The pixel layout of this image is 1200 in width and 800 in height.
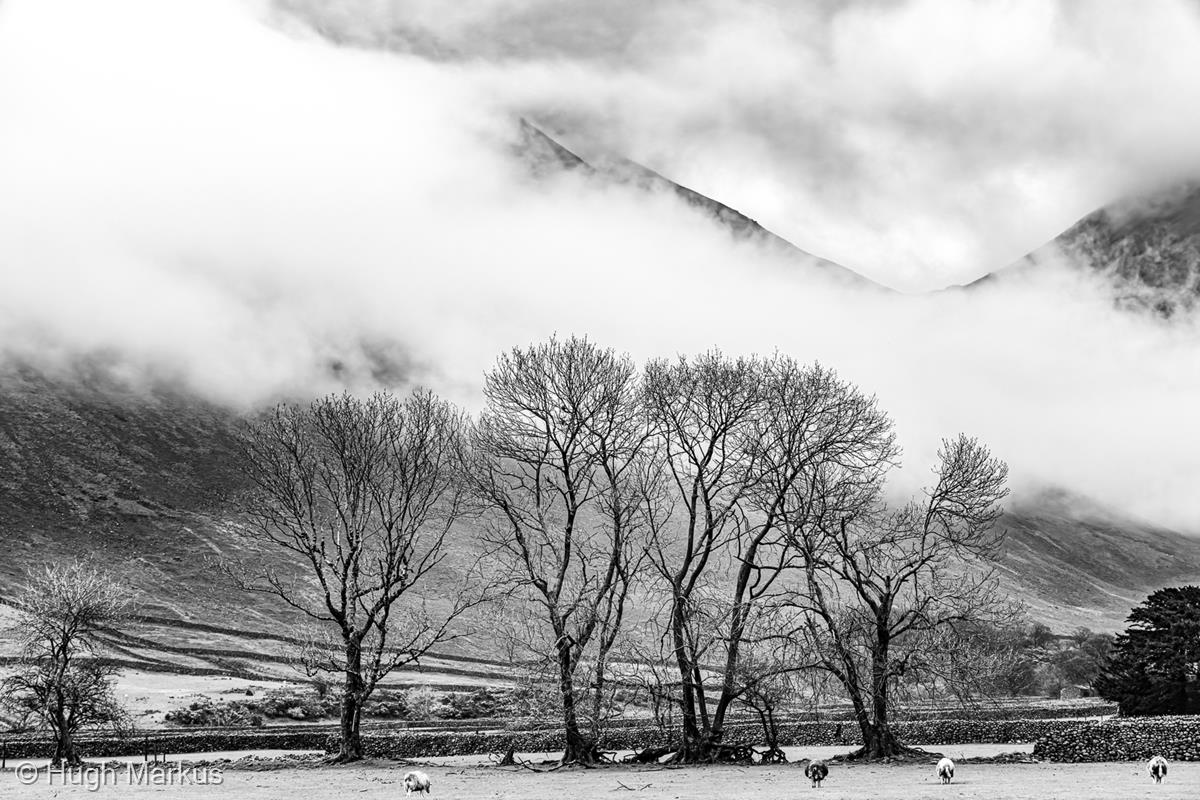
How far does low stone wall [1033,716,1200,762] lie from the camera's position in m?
39.5

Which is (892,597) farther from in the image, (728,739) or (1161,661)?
(1161,661)

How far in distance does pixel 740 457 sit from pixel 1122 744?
17512 millimetres

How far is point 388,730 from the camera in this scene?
76.0 meters

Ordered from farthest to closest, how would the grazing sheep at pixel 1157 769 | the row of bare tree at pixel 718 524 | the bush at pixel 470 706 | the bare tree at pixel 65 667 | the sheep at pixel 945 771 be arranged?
the bush at pixel 470 706, the bare tree at pixel 65 667, the row of bare tree at pixel 718 524, the sheep at pixel 945 771, the grazing sheep at pixel 1157 769

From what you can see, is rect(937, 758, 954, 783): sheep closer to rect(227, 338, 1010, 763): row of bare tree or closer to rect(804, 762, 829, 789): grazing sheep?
rect(804, 762, 829, 789): grazing sheep

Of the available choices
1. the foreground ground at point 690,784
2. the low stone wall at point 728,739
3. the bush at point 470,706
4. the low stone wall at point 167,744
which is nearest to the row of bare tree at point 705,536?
the foreground ground at point 690,784

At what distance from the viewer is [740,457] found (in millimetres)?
46875

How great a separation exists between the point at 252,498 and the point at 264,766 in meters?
12.4

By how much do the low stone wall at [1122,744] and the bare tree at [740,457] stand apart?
11527 mm

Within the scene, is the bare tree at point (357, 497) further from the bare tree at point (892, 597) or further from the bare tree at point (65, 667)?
the bare tree at point (892, 597)

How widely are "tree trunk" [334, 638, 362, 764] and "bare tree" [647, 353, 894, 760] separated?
13.6 meters

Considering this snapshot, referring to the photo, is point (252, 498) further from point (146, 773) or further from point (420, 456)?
point (146, 773)

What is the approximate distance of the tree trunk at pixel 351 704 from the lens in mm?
47938

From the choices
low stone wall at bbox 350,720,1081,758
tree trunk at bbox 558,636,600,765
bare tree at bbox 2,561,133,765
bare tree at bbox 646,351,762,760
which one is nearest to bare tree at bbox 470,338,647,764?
tree trunk at bbox 558,636,600,765
